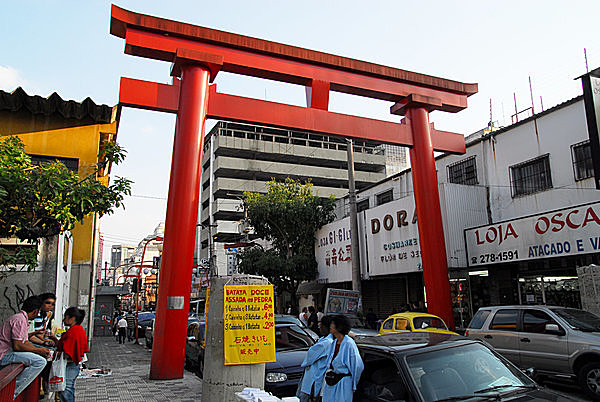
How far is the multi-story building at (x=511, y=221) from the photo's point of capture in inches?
541

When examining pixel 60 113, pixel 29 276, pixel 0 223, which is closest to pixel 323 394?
pixel 0 223

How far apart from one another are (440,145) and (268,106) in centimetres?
616

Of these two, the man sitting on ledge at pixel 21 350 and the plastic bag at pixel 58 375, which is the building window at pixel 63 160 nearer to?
the plastic bag at pixel 58 375

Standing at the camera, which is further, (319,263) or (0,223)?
(319,263)

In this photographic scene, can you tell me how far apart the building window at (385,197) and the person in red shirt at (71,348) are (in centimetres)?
1899

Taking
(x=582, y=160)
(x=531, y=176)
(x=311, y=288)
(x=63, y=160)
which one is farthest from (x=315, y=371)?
(x=311, y=288)

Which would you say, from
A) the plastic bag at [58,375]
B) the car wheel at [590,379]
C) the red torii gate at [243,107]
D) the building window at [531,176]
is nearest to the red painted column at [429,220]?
the red torii gate at [243,107]

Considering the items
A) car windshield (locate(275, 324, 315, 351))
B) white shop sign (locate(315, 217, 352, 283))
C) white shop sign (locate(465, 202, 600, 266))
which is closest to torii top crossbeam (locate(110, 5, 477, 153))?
white shop sign (locate(465, 202, 600, 266))

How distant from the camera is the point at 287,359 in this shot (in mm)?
8492

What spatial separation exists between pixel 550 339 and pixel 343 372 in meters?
5.96

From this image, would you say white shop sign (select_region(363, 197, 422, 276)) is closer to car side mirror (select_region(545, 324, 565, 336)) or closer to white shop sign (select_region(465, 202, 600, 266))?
white shop sign (select_region(465, 202, 600, 266))

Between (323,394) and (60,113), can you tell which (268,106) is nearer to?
(60,113)

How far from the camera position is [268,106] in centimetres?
1350

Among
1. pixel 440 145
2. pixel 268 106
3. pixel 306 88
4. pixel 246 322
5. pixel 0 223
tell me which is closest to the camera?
pixel 246 322
